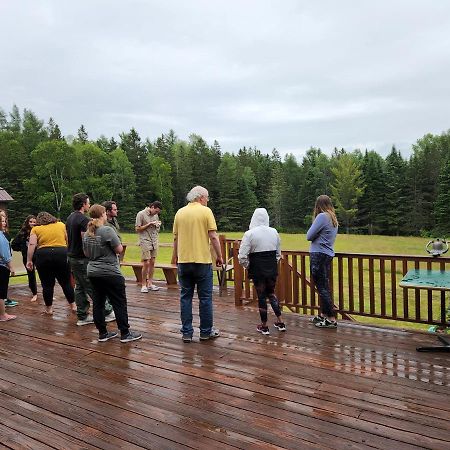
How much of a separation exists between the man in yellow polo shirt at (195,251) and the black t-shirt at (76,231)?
4.80ft

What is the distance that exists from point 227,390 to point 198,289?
4.51ft

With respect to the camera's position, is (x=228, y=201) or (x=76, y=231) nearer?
(x=76, y=231)

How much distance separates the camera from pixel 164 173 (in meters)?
43.2

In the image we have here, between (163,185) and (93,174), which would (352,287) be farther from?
(163,185)

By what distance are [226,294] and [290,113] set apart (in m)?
91.3

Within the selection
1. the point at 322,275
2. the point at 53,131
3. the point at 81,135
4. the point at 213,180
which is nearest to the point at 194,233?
the point at 322,275

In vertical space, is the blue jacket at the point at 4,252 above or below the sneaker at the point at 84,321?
above

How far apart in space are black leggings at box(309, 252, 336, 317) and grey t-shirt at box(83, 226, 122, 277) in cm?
236

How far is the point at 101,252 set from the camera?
408 centimetres

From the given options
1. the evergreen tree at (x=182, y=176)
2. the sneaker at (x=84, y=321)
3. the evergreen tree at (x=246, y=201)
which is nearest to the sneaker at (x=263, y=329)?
the sneaker at (x=84, y=321)

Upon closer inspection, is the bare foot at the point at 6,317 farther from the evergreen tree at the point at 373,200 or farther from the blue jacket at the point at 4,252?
the evergreen tree at the point at 373,200

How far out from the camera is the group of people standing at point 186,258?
4.09m

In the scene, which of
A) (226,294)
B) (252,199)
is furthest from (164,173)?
(226,294)

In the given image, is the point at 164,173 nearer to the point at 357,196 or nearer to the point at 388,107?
the point at 357,196
